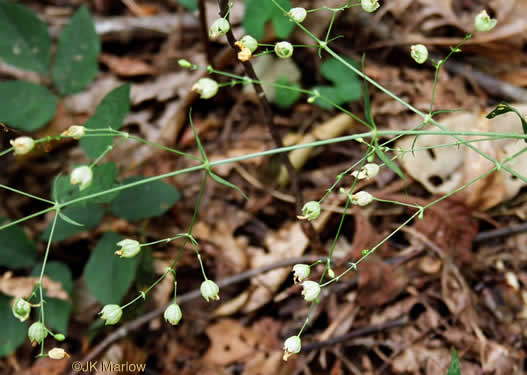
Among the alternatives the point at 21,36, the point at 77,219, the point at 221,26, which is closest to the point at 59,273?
the point at 77,219

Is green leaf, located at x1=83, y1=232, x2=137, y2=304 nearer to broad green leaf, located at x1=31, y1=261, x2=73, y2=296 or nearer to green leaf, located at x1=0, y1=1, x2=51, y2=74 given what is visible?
broad green leaf, located at x1=31, y1=261, x2=73, y2=296

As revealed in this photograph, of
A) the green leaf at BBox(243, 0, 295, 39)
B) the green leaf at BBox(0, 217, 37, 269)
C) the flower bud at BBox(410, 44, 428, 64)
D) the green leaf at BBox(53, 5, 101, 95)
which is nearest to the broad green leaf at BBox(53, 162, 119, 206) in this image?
the green leaf at BBox(0, 217, 37, 269)

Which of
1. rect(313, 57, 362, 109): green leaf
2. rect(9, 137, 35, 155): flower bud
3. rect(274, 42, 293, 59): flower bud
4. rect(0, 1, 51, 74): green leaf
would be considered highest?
rect(274, 42, 293, 59): flower bud

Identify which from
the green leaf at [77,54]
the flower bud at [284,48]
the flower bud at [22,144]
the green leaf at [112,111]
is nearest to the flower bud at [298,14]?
the flower bud at [284,48]

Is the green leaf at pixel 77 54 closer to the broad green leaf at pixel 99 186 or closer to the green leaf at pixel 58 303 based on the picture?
the broad green leaf at pixel 99 186

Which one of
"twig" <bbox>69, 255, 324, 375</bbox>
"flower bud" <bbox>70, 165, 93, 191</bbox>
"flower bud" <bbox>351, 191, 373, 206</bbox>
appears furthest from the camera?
"twig" <bbox>69, 255, 324, 375</bbox>

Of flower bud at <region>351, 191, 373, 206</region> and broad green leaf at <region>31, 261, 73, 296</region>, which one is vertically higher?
flower bud at <region>351, 191, 373, 206</region>

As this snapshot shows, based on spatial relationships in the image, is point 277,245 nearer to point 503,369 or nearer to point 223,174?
point 223,174
